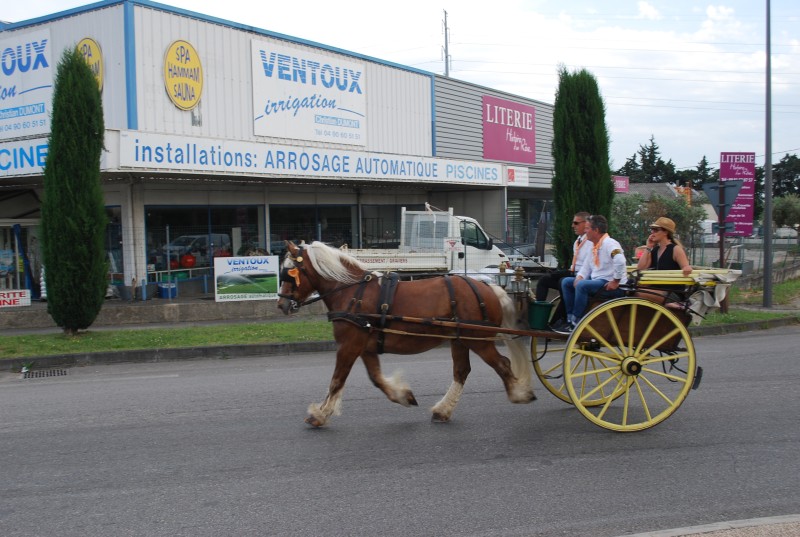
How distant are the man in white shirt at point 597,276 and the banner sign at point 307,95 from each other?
50.8 ft

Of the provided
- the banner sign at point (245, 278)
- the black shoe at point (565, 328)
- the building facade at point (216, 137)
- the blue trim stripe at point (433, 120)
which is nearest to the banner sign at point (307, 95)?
the building facade at point (216, 137)

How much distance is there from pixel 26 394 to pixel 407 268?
35.9ft

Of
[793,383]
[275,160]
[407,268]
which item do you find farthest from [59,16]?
[793,383]

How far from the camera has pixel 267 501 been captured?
5.13 m

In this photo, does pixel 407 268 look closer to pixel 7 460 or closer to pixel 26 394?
pixel 26 394

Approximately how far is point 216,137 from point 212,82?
1.80 metres

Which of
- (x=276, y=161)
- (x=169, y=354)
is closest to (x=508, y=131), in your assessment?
(x=276, y=161)

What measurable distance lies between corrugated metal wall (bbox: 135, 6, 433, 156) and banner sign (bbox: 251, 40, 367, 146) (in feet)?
0.78

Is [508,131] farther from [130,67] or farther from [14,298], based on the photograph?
[14,298]

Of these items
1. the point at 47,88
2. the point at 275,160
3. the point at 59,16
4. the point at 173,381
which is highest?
the point at 59,16

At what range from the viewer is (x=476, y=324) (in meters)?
7.12

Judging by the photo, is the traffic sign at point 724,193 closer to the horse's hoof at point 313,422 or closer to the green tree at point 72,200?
the horse's hoof at point 313,422

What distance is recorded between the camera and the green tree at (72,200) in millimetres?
13758

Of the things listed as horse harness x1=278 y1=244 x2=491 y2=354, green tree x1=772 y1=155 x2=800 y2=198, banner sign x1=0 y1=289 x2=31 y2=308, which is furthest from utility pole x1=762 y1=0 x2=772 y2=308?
green tree x1=772 y1=155 x2=800 y2=198
